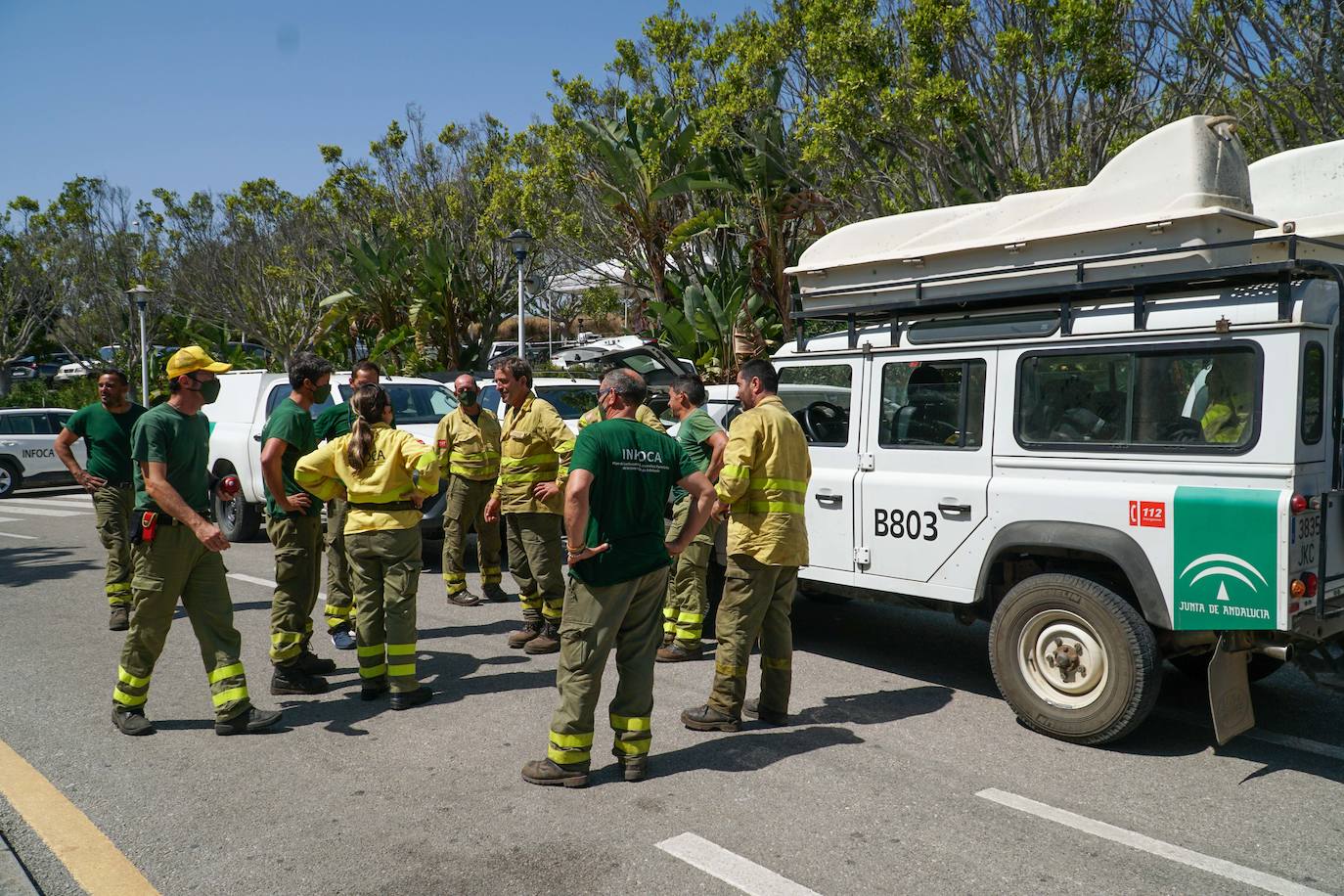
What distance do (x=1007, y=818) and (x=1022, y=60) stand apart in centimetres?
890

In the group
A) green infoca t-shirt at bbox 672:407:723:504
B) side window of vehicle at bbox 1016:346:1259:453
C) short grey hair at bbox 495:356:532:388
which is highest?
short grey hair at bbox 495:356:532:388

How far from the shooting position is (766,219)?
52.9 feet

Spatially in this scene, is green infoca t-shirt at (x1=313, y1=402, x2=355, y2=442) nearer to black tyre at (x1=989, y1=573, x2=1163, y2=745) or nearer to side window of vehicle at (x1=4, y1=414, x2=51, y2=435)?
black tyre at (x1=989, y1=573, x2=1163, y2=745)

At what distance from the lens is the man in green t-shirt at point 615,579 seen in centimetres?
444

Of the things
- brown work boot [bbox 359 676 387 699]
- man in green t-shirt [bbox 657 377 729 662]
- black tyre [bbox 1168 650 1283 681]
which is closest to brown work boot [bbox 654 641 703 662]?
man in green t-shirt [bbox 657 377 729 662]

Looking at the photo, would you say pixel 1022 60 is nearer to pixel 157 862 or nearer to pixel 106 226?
A: pixel 157 862

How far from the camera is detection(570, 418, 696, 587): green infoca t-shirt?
14.6 ft

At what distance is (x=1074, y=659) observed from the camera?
5.10 m

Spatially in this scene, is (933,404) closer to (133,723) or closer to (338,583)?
(338,583)

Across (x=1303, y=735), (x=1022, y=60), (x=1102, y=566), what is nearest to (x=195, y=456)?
(x=1102, y=566)

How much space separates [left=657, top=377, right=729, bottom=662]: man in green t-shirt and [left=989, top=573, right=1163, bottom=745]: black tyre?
6.27ft

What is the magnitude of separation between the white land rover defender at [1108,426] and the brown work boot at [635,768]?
2.00m

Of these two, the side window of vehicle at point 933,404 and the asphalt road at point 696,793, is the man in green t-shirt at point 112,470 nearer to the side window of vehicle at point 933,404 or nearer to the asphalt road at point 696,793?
the asphalt road at point 696,793

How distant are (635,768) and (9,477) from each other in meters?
19.1
